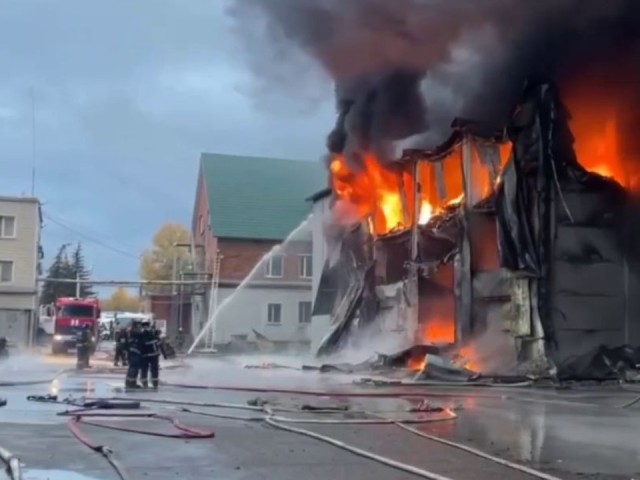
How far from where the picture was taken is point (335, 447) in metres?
8.64

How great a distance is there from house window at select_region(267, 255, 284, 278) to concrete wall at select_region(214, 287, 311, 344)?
1.15m

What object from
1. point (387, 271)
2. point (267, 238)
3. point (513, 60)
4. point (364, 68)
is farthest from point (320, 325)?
point (267, 238)

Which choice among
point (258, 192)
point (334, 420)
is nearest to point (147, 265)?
point (258, 192)

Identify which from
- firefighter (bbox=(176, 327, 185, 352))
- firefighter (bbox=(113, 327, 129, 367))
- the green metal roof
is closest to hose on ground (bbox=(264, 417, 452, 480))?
firefighter (bbox=(113, 327, 129, 367))

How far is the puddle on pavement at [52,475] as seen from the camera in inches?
268

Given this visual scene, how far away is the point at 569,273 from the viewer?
21.6 meters

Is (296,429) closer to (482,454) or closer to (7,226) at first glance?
(482,454)

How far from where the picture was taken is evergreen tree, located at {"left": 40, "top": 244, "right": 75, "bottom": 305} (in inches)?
3197

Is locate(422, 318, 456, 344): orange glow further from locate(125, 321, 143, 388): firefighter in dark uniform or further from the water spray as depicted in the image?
the water spray

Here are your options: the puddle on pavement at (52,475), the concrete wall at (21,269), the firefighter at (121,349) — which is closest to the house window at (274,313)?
the concrete wall at (21,269)

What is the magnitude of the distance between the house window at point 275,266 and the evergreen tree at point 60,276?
3728 cm

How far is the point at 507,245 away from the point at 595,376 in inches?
133

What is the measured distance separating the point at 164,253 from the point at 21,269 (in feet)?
104

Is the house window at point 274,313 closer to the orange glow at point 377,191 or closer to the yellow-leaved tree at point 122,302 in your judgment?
the orange glow at point 377,191
